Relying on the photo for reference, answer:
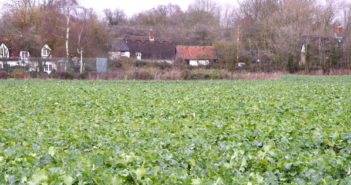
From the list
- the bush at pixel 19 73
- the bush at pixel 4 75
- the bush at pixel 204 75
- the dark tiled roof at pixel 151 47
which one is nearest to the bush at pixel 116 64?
the bush at pixel 19 73

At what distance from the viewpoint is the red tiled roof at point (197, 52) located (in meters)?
60.4

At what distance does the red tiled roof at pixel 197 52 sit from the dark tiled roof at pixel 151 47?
8.75 ft

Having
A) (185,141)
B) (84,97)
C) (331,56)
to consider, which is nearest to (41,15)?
(331,56)

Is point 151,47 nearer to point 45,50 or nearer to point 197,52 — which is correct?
point 197,52

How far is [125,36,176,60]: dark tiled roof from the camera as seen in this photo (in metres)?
69.8

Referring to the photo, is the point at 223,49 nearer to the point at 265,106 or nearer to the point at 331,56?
the point at 331,56

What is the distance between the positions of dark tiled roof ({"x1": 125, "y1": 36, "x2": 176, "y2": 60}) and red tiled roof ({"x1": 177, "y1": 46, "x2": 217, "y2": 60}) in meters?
2.67

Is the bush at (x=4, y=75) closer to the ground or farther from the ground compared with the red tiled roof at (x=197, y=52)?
closer to the ground

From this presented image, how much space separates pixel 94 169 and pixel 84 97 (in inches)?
620

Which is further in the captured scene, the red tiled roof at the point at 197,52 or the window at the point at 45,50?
the red tiled roof at the point at 197,52

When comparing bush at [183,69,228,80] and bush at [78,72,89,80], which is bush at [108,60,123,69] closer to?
bush at [78,72,89,80]

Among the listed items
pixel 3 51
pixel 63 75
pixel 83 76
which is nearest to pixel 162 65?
pixel 83 76

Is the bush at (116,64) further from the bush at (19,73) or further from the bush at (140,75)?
the bush at (19,73)

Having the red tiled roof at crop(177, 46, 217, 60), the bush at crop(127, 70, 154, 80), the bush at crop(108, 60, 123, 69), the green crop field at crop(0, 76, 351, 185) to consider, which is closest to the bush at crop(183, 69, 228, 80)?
the bush at crop(127, 70, 154, 80)
